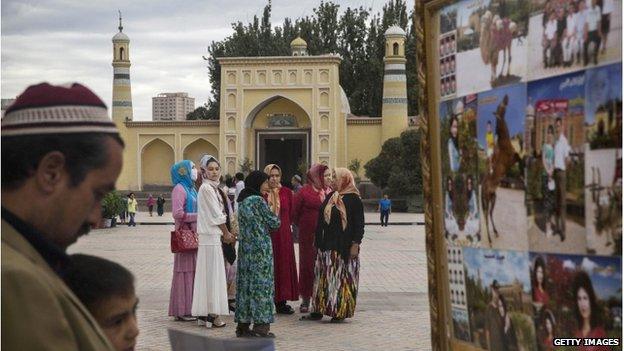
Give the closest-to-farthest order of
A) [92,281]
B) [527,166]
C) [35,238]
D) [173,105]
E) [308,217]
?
[35,238] → [92,281] → [527,166] → [308,217] → [173,105]

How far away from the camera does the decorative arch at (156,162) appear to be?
164 feet

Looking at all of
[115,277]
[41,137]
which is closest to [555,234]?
[115,277]

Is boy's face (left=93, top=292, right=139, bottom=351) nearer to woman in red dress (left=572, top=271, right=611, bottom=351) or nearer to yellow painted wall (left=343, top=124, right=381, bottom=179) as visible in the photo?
woman in red dress (left=572, top=271, right=611, bottom=351)

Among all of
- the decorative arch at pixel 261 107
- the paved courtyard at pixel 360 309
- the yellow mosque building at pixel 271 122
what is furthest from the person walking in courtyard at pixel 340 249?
the decorative arch at pixel 261 107

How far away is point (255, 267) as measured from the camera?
923cm

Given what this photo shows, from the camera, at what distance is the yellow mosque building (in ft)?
158

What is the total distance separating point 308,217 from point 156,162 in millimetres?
39663

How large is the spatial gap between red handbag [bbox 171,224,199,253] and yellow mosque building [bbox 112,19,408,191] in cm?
3789

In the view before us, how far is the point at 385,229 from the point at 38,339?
2842 cm

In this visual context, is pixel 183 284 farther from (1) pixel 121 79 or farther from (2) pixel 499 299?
(1) pixel 121 79

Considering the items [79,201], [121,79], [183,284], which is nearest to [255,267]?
[183,284]

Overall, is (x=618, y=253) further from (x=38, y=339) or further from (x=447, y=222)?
(x=38, y=339)

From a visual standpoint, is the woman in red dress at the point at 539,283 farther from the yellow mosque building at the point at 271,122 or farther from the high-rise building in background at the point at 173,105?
the high-rise building in background at the point at 173,105

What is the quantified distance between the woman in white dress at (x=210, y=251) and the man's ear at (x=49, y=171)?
7.76 meters
